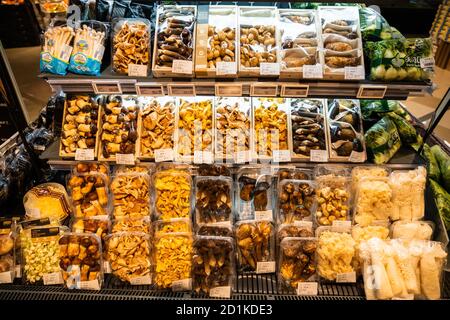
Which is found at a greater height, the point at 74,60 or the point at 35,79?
the point at 35,79

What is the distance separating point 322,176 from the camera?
2.45 meters

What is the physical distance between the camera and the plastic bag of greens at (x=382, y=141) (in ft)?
8.21

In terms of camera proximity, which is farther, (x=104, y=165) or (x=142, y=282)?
(x=104, y=165)

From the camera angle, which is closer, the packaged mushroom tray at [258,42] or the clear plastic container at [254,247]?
the packaged mushroom tray at [258,42]

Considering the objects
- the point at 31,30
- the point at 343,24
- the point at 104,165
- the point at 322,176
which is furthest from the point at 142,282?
the point at 31,30

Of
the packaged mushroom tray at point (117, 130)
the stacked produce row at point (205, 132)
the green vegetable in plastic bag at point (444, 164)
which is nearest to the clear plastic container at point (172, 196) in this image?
the stacked produce row at point (205, 132)

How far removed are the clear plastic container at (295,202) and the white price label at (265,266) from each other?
28 centimetres

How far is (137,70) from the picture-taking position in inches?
85.6

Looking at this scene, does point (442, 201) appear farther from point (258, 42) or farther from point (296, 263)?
point (258, 42)

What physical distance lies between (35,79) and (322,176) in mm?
4487

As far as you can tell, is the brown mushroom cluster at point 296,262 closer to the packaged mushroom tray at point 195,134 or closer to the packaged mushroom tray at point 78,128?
the packaged mushroom tray at point 195,134

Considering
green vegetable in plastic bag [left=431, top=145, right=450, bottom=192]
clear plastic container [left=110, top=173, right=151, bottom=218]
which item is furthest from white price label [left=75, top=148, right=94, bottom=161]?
green vegetable in plastic bag [left=431, top=145, right=450, bottom=192]

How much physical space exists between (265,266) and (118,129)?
1.31 m

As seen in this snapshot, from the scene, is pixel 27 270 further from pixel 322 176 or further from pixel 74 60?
pixel 322 176
